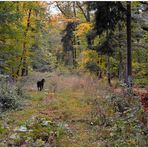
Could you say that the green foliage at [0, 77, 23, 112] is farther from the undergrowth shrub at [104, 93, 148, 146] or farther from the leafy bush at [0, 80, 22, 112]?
the undergrowth shrub at [104, 93, 148, 146]

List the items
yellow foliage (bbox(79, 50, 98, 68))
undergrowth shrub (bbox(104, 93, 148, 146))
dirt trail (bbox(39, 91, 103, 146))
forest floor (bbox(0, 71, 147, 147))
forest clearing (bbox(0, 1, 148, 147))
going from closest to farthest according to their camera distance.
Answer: undergrowth shrub (bbox(104, 93, 148, 146)) < forest clearing (bbox(0, 1, 148, 147)) < dirt trail (bbox(39, 91, 103, 146)) < forest floor (bbox(0, 71, 147, 147)) < yellow foliage (bbox(79, 50, 98, 68))

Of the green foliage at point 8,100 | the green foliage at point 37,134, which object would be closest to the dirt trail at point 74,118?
the green foliage at point 37,134

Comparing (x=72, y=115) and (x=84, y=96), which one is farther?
(x=84, y=96)

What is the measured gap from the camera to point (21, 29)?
19.8 metres

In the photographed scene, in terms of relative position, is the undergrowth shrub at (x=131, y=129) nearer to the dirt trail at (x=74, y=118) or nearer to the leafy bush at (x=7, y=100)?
the dirt trail at (x=74, y=118)

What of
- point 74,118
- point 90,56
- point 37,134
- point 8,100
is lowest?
point 74,118

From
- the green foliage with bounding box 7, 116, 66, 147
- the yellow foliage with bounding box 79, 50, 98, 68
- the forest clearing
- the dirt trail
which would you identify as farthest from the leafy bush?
the yellow foliage with bounding box 79, 50, 98, 68

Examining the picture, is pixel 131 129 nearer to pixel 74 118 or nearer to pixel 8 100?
pixel 74 118

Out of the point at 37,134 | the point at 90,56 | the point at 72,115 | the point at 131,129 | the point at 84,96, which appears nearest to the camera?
the point at 37,134

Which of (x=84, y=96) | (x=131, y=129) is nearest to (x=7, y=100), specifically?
(x=84, y=96)

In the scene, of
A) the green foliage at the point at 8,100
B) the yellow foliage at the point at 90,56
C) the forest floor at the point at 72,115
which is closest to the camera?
the forest floor at the point at 72,115

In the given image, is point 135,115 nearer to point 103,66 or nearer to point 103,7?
point 103,7

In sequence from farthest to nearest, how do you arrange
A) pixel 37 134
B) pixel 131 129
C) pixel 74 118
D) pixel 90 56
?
pixel 90 56
pixel 74 118
pixel 131 129
pixel 37 134

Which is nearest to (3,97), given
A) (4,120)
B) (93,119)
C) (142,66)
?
(4,120)
